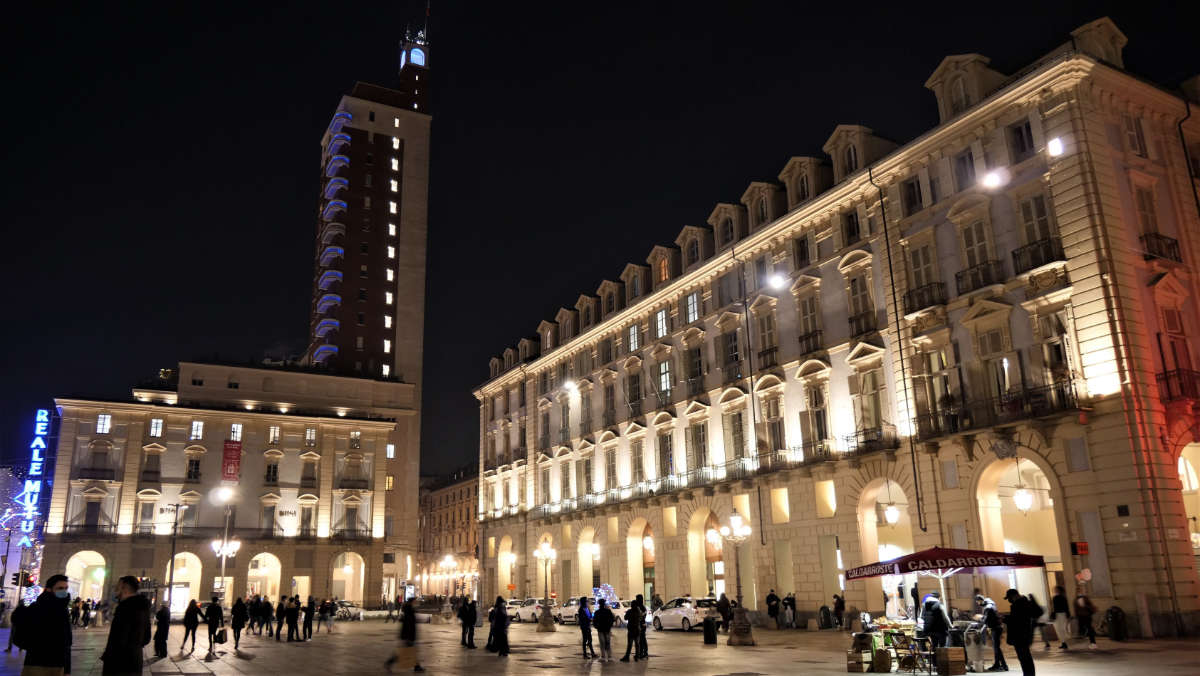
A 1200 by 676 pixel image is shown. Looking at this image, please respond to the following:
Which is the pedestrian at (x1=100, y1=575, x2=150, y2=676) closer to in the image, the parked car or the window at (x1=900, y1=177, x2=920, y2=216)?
the window at (x1=900, y1=177, x2=920, y2=216)

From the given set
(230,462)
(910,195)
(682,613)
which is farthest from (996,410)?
(230,462)

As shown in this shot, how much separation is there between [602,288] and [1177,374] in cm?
3474

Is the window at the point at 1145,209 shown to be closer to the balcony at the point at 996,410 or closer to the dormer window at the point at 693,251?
the balcony at the point at 996,410

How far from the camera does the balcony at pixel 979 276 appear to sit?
31.3 m

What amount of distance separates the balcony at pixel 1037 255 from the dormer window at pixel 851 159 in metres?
9.53

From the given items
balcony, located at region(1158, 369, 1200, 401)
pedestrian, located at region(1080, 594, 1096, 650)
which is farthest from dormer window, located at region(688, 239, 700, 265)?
pedestrian, located at region(1080, 594, 1096, 650)

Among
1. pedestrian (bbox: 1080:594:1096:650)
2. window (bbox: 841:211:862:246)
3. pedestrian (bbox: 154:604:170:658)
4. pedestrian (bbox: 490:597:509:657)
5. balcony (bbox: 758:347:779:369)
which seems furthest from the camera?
balcony (bbox: 758:347:779:369)

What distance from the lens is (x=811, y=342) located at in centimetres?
3950

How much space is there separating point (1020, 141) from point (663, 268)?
23.2m

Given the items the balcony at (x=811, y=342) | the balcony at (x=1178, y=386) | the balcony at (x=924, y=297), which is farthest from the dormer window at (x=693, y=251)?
the balcony at (x=1178, y=386)

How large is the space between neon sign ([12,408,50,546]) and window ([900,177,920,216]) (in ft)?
176

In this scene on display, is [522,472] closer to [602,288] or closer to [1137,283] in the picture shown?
[602,288]

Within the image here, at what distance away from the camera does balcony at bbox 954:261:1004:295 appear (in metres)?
31.3

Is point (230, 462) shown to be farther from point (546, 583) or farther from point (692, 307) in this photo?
point (692, 307)
